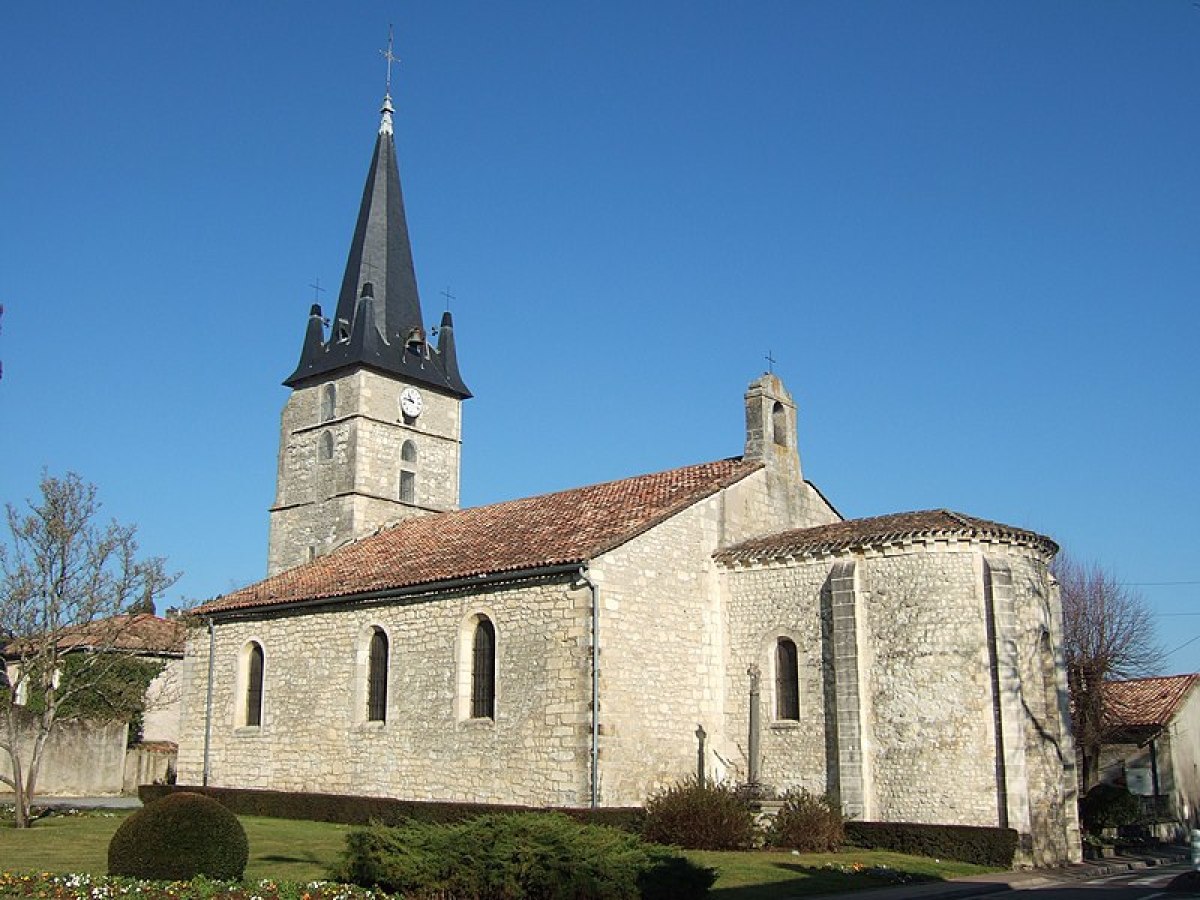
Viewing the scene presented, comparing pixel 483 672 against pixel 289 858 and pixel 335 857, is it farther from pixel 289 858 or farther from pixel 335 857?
pixel 289 858

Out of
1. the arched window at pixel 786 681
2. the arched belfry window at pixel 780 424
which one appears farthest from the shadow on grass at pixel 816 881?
the arched belfry window at pixel 780 424

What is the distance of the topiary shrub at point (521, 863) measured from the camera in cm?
1267

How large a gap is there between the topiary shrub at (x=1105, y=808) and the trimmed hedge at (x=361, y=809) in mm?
13977

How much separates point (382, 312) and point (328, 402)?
378cm

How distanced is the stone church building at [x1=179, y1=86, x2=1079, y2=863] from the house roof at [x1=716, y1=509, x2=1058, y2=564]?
2.6 inches

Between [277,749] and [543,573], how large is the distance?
390 inches

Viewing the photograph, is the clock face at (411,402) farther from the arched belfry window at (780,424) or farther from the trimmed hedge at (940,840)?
the trimmed hedge at (940,840)

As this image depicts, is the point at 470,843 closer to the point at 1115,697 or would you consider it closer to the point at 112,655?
the point at 112,655

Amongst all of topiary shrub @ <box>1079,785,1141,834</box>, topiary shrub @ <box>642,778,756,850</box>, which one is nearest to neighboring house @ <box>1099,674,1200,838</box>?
topiary shrub @ <box>1079,785,1141,834</box>

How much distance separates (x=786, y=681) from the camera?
24.8 m

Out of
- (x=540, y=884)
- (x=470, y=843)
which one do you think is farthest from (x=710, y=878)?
(x=470, y=843)

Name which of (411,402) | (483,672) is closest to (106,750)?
(411,402)

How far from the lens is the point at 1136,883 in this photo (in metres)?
19.8

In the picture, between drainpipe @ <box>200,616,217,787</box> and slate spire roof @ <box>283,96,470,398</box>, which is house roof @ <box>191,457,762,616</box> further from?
slate spire roof @ <box>283,96,470,398</box>
